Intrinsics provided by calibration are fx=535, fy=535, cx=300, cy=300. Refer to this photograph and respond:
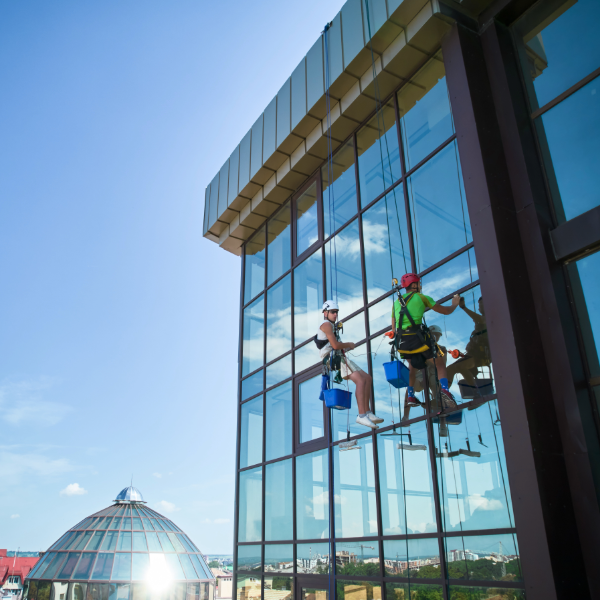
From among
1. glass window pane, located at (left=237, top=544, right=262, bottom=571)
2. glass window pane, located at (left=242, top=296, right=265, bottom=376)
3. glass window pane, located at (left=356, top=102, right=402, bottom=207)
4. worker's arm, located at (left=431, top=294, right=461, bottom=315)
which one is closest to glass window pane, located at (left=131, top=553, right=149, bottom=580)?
glass window pane, located at (left=237, top=544, right=262, bottom=571)

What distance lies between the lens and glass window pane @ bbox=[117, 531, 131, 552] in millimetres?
33125

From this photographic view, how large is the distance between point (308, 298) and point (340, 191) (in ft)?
7.47

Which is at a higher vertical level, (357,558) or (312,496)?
(312,496)

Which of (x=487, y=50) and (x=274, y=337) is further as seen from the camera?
(x=274, y=337)

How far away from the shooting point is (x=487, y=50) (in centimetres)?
810

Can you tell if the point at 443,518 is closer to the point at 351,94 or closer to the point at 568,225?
the point at 568,225

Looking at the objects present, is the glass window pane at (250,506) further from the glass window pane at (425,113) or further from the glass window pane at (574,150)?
the glass window pane at (574,150)

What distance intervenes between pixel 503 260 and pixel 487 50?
145 inches

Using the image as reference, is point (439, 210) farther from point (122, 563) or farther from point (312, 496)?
point (122, 563)

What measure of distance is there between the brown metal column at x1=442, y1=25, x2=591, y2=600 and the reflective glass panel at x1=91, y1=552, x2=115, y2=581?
1248 inches

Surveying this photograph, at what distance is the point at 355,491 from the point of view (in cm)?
846

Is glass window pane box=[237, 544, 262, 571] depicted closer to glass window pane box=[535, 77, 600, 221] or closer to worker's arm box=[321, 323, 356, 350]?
worker's arm box=[321, 323, 356, 350]

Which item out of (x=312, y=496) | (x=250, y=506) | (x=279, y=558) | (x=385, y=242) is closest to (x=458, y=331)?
(x=385, y=242)

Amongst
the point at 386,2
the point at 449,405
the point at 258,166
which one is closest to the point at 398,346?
the point at 449,405
